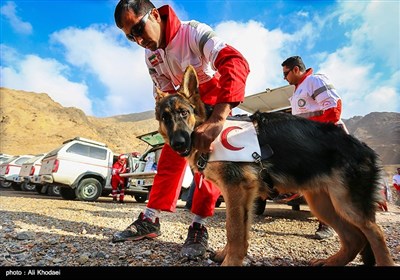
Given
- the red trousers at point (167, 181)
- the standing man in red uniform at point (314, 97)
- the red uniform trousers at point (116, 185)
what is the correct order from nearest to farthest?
the red trousers at point (167, 181), the standing man in red uniform at point (314, 97), the red uniform trousers at point (116, 185)

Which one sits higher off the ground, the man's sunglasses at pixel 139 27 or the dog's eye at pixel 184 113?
the man's sunglasses at pixel 139 27

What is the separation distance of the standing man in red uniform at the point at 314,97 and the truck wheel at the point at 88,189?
34.5 ft

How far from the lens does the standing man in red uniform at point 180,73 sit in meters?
2.83

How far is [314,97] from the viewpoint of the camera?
4.81 meters

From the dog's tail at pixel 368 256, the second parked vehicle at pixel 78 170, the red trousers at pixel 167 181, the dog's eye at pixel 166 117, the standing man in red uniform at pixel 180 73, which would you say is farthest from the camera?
the second parked vehicle at pixel 78 170

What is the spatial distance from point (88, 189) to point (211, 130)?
38.6 ft

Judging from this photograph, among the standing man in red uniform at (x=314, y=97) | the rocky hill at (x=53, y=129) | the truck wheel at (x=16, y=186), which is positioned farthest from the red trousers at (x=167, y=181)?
the rocky hill at (x=53, y=129)

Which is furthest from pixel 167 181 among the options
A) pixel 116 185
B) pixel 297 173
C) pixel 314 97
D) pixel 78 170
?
pixel 116 185

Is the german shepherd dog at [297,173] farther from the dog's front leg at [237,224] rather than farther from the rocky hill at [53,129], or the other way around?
the rocky hill at [53,129]

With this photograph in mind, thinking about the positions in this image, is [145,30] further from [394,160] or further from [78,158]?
[394,160]

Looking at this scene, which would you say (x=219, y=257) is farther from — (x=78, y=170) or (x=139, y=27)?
(x=78, y=170)

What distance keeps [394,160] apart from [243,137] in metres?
40.0

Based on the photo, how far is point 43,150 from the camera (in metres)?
43.8
